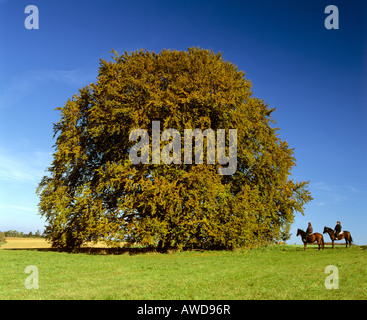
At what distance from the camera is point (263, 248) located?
975 inches

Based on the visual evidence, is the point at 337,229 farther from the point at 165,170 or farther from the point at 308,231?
the point at 165,170

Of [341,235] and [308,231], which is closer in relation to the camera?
[308,231]

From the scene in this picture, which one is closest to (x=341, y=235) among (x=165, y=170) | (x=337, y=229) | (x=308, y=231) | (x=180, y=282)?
(x=337, y=229)

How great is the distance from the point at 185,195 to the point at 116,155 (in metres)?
6.16

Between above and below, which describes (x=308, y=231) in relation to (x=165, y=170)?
below

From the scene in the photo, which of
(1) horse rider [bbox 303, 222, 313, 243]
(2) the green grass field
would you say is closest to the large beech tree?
(1) horse rider [bbox 303, 222, 313, 243]

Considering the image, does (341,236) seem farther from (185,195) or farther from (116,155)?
(116,155)

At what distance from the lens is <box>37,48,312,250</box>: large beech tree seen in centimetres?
2141

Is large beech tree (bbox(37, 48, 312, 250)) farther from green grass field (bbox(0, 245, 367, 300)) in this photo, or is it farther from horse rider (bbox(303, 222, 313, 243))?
green grass field (bbox(0, 245, 367, 300))

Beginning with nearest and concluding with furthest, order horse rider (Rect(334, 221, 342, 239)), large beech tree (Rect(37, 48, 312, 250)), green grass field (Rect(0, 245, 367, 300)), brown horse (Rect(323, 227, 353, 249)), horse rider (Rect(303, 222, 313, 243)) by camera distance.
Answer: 1. green grass field (Rect(0, 245, 367, 300))
2. large beech tree (Rect(37, 48, 312, 250))
3. horse rider (Rect(303, 222, 313, 243))
4. horse rider (Rect(334, 221, 342, 239))
5. brown horse (Rect(323, 227, 353, 249))

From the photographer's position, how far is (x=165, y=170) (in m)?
21.3

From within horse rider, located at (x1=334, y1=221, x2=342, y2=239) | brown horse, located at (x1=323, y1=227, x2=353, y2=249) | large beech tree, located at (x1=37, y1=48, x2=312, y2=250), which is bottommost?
brown horse, located at (x1=323, y1=227, x2=353, y2=249)
